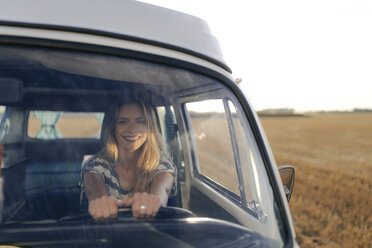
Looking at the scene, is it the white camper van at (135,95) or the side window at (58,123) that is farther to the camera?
the side window at (58,123)

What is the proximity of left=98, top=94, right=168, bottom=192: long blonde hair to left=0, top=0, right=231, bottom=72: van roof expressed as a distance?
A: 0.37 m

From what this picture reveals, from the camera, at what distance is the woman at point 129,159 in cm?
151

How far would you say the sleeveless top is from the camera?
5.19ft

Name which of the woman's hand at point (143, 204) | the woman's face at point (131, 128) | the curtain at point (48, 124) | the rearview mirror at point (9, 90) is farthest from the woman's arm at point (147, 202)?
the curtain at point (48, 124)

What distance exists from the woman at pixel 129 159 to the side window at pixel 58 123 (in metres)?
0.96

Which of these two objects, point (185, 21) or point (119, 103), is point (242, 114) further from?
point (119, 103)

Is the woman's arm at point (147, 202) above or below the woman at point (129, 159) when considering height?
below

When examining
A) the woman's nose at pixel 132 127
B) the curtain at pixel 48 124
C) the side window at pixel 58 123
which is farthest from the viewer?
the curtain at pixel 48 124

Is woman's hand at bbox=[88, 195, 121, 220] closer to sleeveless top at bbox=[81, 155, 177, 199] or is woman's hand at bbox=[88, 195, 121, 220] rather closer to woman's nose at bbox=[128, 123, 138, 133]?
sleeveless top at bbox=[81, 155, 177, 199]

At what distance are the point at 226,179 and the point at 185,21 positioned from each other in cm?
76

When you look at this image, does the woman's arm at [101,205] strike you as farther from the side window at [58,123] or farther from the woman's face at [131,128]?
the side window at [58,123]

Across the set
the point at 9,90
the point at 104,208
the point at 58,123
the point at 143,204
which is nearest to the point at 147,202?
the point at 143,204

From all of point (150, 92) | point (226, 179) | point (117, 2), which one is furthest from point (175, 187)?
Answer: point (117, 2)

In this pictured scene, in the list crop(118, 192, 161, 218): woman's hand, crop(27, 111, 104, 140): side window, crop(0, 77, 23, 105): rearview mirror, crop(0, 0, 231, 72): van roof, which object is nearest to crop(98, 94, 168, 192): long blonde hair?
crop(118, 192, 161, 218): woman's hand
